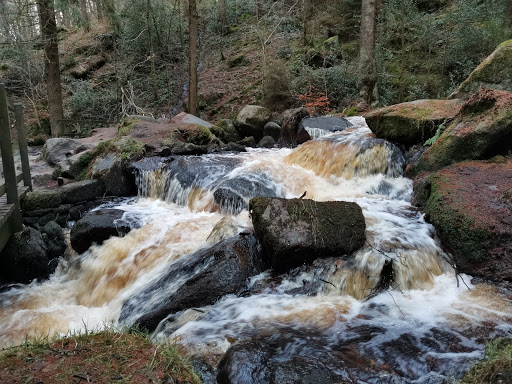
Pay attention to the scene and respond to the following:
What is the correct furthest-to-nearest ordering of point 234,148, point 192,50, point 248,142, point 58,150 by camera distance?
1. point 192,50
2. point 248,142
3. point 234,148
4. point 58,150

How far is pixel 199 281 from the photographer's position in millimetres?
4484

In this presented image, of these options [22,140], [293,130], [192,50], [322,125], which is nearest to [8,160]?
[22,140]

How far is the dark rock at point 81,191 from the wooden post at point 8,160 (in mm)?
1768

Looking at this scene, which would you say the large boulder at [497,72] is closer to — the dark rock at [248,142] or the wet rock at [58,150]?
the dark rock at [248,142]

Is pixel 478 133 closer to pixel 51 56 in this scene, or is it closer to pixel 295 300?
pixel 295 300

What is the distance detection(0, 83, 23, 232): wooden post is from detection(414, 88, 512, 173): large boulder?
278 inches

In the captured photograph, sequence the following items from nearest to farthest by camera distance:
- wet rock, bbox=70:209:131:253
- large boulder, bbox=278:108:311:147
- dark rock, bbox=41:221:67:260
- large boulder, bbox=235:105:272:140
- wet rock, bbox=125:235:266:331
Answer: wet rock, bbox=125:235:266:331
wet rock, bbox=70:209:131:253
dark rock, bbox=41:221:67:260
large boulder, bbox=278:108:311:147
large boulder, bbox=235:105:272:140

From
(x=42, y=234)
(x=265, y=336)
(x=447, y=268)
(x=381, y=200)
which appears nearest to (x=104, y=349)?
(x=265, y=336)

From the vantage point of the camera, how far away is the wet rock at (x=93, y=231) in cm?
641

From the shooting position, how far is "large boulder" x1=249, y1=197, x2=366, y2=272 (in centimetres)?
477

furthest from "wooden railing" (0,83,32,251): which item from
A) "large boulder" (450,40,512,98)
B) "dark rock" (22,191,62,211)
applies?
"large boulder" (450,40,512,98)

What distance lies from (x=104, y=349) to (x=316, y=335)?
7.06ft

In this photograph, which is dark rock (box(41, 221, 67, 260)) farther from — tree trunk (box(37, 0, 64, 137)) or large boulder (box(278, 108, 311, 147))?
tree trunk (box(37, 0, 64, 137))

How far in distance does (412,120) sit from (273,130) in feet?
16.2
